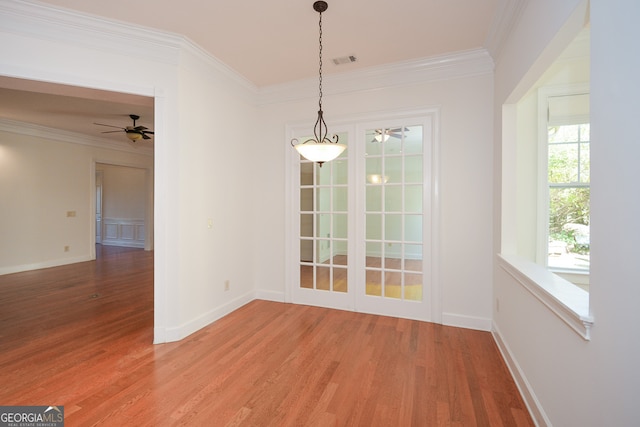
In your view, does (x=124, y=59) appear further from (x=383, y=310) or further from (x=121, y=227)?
(x=121, y=227)

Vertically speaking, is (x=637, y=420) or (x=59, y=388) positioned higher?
(x=637, y=420)

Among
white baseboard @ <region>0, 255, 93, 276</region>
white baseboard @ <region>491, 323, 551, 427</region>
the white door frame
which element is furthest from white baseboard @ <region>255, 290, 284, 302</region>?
white baseboard @ <region>0, 255, 93, 276</region>

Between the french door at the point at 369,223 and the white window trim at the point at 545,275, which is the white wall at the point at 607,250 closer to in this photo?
the white window trim at the point at 545,275

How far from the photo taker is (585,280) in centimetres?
321

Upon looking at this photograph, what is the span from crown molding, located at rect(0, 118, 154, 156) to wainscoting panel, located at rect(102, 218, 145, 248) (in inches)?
106

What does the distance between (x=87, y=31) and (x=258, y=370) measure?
336cm

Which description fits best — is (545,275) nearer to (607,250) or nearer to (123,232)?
(607,250)

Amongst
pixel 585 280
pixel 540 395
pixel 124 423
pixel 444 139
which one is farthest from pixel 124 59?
pixel 585 280

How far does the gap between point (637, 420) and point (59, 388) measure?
330 centimetres

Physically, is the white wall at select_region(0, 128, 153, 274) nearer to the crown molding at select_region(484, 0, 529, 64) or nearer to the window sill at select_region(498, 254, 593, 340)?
the crown molding at select_region(484, 0, 529, 64)

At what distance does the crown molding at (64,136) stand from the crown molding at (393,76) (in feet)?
17.2

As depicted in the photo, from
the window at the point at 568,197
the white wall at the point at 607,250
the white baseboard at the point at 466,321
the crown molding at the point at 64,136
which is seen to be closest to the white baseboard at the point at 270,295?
the white baseboard at the point at 466,321

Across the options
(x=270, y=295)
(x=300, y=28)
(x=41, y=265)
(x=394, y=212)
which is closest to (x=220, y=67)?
(x=300, y=28)

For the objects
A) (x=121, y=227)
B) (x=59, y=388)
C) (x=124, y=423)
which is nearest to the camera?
(x=124, y=423)
